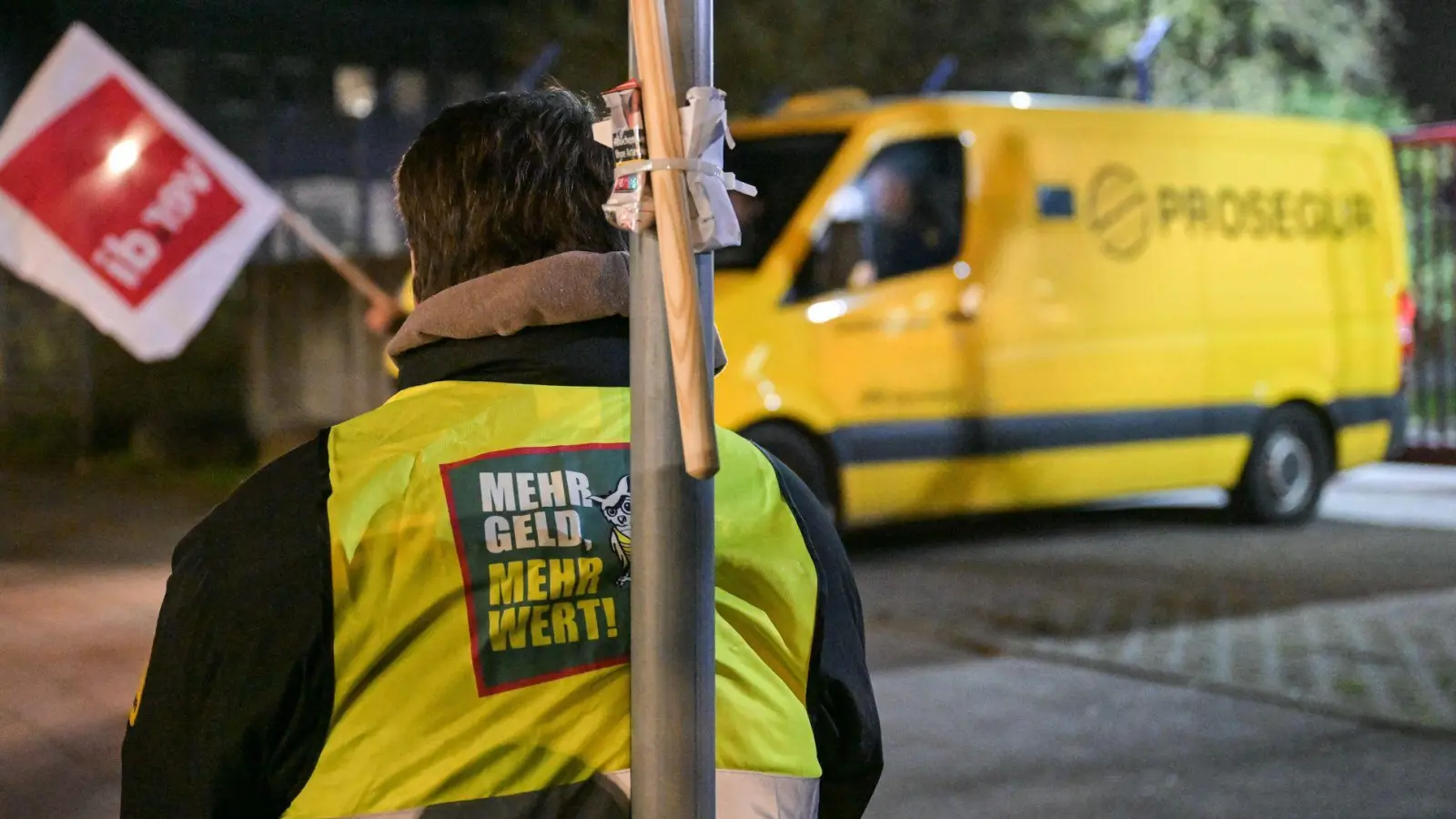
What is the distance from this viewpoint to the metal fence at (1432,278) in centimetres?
1203

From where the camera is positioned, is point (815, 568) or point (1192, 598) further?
point (1192, 598)

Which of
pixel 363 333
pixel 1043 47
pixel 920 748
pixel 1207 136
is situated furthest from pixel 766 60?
pixel 920 748

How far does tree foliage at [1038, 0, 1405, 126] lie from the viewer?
1864cm

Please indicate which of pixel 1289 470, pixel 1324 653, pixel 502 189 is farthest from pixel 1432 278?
pixel 502 189

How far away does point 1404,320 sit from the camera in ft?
34.4

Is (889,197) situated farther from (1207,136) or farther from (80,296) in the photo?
(80,296)

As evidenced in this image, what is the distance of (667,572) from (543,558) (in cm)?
14

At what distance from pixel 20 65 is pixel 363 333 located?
6.48 m

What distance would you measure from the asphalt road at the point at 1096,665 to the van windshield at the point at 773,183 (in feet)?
5.95

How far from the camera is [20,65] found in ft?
61.3

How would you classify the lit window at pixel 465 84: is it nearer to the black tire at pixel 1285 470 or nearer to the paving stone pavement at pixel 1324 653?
the black tire at pixel 1285 470

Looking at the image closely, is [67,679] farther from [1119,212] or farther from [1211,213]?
[1211,213]

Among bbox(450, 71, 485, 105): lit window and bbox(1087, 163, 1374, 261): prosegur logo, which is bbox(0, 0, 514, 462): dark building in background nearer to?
bbox(450, 71, 485, 105): lit window

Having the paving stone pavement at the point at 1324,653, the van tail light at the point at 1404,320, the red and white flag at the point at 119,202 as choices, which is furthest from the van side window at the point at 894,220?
the van tail light at the point at 1404,320
